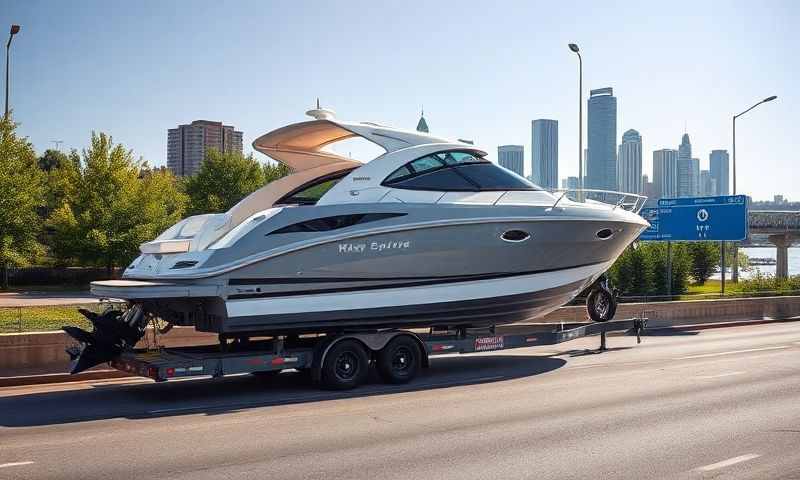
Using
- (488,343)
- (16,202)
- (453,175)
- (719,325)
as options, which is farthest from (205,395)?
(16,202)

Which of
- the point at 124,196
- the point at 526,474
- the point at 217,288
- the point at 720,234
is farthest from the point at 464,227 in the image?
the point at 124,196

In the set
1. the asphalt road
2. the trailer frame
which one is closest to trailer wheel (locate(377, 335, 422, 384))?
the trailer frame

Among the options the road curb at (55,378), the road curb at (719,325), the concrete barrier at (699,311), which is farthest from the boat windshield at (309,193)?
the road curb at (719,325)

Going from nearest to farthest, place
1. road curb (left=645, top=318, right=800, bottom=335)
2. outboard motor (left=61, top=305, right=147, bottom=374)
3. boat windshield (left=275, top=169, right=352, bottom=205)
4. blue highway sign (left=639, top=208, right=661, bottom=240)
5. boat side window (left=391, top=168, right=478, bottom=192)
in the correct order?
outboard motor (left=61, top=305, right=147, bottom=374) → boat side window (left=391, top=168, right=478, bottom=192) → boat windshield (left=275, top=169, right=352, bottom=205) → road curb (left=645, top=318, right=800, bottom=335) → blue highway sign (left=639, top=208, right=661, bottom=240)

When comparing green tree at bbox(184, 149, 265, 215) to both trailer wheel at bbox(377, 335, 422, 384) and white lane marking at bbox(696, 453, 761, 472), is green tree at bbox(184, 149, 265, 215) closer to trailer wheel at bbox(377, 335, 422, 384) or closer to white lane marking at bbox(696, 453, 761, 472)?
trailer wheel at bbox(377, 335, 422, 384)

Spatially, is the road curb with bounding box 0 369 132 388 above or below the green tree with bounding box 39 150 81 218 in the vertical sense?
below

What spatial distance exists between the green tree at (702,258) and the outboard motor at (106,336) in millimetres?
45527

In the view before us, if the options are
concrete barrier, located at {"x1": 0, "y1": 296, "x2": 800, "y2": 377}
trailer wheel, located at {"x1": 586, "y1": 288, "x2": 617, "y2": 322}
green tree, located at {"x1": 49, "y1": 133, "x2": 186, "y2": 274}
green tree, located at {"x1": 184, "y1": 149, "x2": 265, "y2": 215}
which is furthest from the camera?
green tree, located at {"x1": 184, "y1": 149, "x2": 265, "y2": 215}

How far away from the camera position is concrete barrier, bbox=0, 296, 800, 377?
43.1 feet

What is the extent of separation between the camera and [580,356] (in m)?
17.0

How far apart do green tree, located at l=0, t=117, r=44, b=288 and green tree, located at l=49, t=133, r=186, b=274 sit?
1.91m

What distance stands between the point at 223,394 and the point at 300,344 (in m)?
1.53

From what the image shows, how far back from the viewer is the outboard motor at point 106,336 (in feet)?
38.2

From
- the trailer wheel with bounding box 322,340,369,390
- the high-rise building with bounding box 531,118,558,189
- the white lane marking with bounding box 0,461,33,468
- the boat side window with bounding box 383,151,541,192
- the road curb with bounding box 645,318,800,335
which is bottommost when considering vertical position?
the white lane marking with bounding box 0,461,33,468
